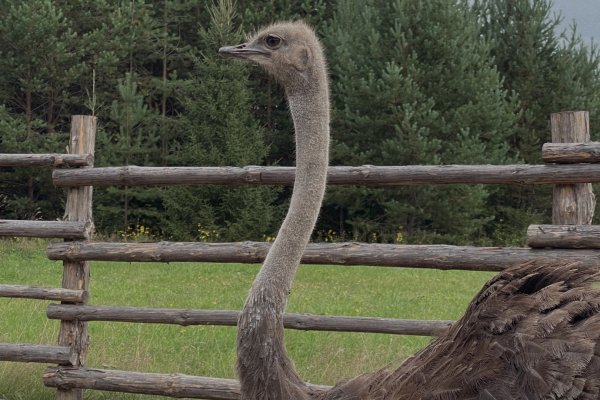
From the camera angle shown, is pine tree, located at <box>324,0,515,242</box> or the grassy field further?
pine tree, located at <box>324,0,515,242</box>

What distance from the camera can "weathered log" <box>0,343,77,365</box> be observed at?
4.36 metres

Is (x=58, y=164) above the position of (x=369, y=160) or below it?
below

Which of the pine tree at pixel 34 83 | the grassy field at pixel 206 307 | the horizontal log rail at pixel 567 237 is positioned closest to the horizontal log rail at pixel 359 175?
the horizontal log rail at pixel 567 237

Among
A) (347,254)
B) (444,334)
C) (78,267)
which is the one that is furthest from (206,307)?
(444,334)

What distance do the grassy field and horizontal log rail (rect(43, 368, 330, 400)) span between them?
255 mm

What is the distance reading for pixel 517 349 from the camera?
7.29 ft

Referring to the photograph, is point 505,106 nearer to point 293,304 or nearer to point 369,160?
point 369,160

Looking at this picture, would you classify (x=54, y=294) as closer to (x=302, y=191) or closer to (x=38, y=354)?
(x=38, y=354)

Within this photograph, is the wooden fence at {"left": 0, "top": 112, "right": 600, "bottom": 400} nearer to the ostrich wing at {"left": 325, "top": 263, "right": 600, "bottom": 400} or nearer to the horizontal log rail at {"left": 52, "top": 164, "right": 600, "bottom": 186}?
the horizontal log rail at {"left": 52, "top": 164, "right": 600, "bottom": 186}

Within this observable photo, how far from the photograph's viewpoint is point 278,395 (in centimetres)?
260

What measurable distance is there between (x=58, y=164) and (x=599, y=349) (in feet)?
10.5

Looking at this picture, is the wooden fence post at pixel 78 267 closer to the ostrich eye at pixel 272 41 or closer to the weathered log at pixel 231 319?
the weathered log at pixel 231 319

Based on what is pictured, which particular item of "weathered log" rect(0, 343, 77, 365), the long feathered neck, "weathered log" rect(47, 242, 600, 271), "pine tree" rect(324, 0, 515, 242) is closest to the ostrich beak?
the long feathered neck

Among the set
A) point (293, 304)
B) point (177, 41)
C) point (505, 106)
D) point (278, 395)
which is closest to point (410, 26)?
point (505, 106)
